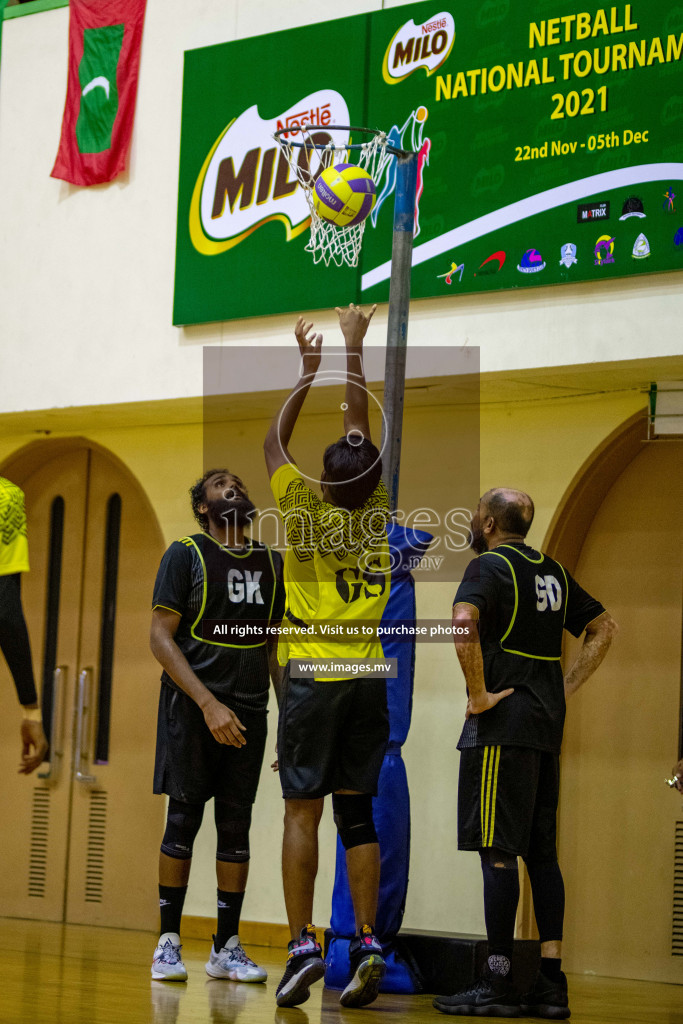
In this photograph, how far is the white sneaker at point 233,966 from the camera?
5.21m

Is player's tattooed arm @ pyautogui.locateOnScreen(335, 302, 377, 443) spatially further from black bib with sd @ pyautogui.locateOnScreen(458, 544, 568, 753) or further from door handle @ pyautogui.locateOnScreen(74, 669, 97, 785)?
door handle @ pyautogui.locateOnScreen(74, 669, 97, 785)

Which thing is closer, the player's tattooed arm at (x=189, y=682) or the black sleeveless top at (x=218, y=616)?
the player's tattooed arm at (x=189, y=682)

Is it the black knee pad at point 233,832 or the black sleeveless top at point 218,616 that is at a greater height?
the black sleeveless top at point 218,616

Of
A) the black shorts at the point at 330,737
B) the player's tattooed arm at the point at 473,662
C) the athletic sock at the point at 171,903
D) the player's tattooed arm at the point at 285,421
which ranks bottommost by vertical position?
the athletic sock at the point at 171,903

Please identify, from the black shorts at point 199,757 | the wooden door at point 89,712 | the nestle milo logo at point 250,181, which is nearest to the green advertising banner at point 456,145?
the nestle milo logo at point 250,181

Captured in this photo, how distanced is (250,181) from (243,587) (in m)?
3.33

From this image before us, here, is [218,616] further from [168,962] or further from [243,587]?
[168,962]

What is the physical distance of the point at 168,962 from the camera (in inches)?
203

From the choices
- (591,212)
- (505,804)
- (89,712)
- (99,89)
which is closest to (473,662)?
(505,804)

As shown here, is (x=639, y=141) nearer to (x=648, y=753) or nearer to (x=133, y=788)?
(x=648, y=753)

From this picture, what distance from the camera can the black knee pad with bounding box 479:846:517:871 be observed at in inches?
183

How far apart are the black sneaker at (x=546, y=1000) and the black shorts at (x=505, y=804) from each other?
449mm

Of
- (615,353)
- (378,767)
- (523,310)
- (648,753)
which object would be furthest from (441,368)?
(378,767)

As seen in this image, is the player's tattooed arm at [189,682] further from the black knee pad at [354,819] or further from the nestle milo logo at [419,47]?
the nestle milo logo at [419,47]
